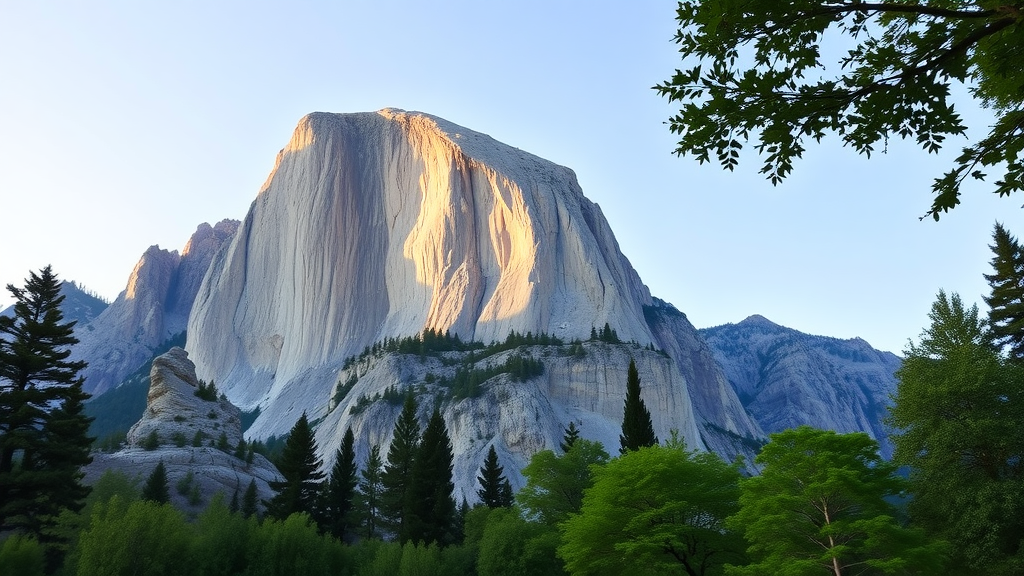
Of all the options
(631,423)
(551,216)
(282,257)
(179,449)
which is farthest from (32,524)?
(282,257)

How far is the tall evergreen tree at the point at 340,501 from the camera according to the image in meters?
56.5

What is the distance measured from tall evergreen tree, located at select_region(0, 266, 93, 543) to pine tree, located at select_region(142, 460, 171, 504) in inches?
263

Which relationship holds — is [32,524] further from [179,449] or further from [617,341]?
[617,341]

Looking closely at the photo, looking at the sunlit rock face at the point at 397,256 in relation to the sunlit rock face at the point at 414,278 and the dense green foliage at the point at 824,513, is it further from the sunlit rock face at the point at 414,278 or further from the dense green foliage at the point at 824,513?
the dense green foliage at the point at 824,513

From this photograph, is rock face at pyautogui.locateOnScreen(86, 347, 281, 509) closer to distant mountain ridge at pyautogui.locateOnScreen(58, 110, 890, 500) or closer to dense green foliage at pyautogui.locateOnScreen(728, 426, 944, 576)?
distant mountain ridge at pyautogui.locateOnScreen(58, 110, 890, 500)

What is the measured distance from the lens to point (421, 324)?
137375mm

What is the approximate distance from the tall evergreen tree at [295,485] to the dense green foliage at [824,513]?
1348 inches

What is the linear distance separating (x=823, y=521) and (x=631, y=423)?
24.7 meters

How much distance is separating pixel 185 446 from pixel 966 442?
55666 mm

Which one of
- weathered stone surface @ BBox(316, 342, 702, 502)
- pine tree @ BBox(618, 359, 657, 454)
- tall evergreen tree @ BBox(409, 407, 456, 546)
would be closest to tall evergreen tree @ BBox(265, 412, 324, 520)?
tall evergreen tree @ BBox(409, 407, 456, 546)

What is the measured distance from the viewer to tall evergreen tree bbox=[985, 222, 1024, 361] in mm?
39938

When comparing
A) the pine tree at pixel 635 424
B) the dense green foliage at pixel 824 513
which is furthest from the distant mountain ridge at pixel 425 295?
the dense green foliage at pixel 824 513

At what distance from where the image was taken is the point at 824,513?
28156 millimetres

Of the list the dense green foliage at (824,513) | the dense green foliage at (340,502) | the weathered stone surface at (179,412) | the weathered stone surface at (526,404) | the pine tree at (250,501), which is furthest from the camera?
the weathered stone surface at (526,404)
